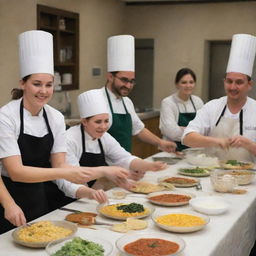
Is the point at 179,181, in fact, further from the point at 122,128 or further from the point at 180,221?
the point at 122,128

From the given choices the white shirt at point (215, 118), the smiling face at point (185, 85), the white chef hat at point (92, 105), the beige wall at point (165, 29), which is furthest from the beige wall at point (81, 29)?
the white shirt at point (215, 118)

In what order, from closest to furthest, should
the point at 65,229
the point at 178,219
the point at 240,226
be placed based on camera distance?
the point at 65,229, the point at 178,219, the point at 240,226

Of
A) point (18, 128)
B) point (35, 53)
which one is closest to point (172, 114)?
point (35, 53)

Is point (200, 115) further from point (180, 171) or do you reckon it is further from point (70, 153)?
point (70, 153)

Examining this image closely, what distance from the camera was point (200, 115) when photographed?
136 inches

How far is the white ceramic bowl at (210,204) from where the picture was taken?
2176mm

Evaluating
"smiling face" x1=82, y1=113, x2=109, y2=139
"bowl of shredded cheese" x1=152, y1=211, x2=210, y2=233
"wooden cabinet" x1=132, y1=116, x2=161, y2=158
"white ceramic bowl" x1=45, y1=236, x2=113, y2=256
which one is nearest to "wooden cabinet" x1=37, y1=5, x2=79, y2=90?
"wooden cabinet" x1=132, y1=116, x2=161, y2=158

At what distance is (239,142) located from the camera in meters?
3.01

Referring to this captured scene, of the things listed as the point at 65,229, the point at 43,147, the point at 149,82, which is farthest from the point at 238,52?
the point at 149,82

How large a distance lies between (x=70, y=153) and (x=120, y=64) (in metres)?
1.11

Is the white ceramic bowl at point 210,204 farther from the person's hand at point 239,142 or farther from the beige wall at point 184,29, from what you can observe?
the beige wall at point 184,29

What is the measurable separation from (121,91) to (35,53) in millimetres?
1128

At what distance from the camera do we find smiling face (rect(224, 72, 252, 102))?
3.25 metres

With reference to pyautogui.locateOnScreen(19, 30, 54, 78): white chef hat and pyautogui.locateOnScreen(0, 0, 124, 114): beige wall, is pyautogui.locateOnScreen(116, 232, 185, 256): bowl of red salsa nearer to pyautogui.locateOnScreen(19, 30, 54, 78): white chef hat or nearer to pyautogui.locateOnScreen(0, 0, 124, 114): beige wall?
pyautogui.locateOnScreen(19, 30, 54, 78): white chef hat
